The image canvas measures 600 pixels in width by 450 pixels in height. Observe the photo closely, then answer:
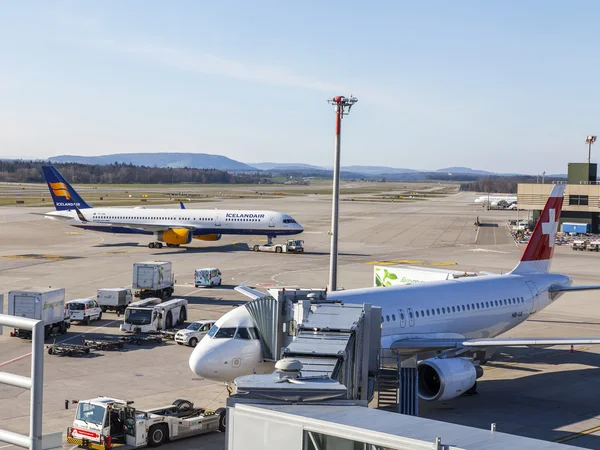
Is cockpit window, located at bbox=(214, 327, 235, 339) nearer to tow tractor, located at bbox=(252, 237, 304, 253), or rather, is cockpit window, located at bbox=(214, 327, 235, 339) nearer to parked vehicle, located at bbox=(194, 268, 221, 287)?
parked vehicle, located at bbox=(194, 268, 221, 287)

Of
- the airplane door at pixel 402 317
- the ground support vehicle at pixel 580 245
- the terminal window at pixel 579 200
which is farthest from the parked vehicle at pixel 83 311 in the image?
the terminal window at pixel 579 200

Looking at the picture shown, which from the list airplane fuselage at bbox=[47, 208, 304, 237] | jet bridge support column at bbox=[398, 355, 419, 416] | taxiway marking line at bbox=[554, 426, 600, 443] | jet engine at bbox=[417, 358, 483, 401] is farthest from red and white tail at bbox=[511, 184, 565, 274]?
airplane fuselage at bbox=[47, 208, 304, 237]

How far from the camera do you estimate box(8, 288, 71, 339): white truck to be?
142 ft

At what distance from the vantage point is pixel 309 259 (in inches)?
3270

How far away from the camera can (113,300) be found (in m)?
51.8

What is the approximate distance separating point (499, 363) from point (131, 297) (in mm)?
25825

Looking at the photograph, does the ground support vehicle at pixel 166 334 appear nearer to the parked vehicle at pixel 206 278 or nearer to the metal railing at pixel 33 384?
the parked vehicle at pixel 206 278

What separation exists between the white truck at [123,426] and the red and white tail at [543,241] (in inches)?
883

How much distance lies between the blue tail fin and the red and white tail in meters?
61.6

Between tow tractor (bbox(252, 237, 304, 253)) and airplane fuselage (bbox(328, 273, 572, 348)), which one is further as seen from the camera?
tow tractor (bbox(252, 237, 304, 253))

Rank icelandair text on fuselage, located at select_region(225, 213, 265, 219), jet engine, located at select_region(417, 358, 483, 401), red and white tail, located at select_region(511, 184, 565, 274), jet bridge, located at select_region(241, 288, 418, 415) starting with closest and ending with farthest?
jet bridge, located at select_region(241, 288, 418, 415), jet engine, located at select_region(417, 358, 483, 401), red and white tail, located at select_region(511, 184, 565, 274), icelandair text on fuselage, located at select_region(225, 213, 265, 219)

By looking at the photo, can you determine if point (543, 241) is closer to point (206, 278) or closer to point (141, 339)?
point (141, 339)

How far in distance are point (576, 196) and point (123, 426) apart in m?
104

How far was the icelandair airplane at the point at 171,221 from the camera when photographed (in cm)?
8844
